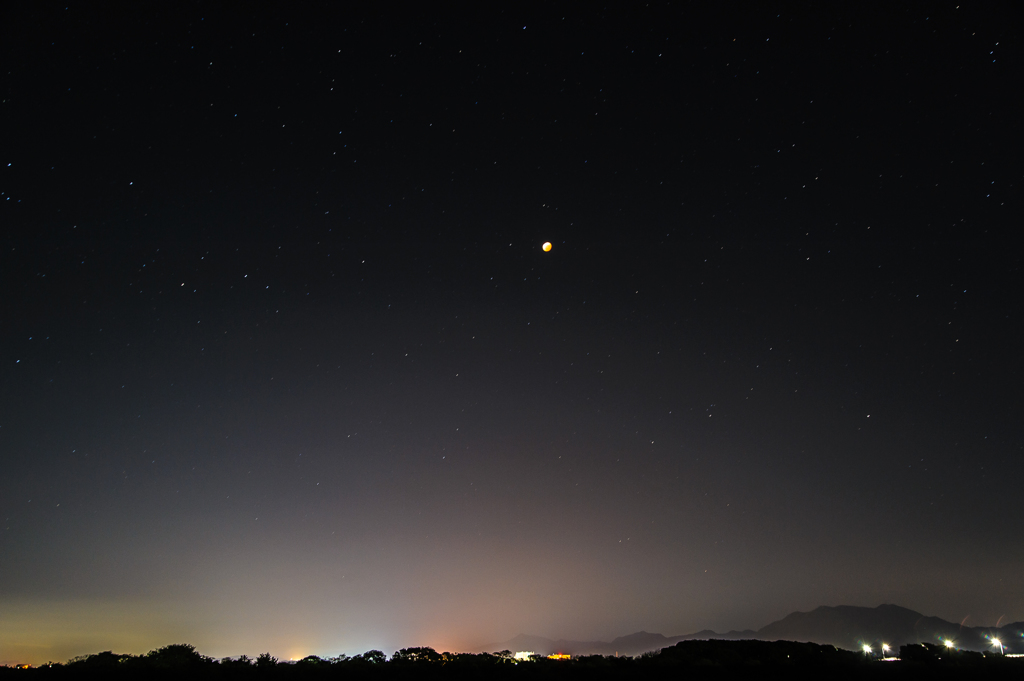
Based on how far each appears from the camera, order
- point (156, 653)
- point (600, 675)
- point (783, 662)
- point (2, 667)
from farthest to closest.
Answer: point (156, 653) → point (783, 662) → point (2, 667) → point (600, 675)

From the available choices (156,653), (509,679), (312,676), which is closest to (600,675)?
(509,679)

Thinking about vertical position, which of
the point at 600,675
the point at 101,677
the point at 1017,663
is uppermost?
the point at 101,677

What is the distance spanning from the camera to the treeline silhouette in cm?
1612

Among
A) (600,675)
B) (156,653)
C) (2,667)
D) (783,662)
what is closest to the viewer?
(600,675)

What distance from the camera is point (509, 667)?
17219mm

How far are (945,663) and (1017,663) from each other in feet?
9.58

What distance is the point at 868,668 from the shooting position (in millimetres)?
18594

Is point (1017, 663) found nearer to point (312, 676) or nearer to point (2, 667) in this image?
point (312, 676)

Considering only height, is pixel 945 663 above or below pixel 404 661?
below

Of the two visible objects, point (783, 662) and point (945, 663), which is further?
point (945, 663)

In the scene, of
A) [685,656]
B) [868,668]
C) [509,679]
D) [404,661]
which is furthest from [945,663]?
[404,661]

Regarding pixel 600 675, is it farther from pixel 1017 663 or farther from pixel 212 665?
pixel 1017 663

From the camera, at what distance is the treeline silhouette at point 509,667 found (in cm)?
1612

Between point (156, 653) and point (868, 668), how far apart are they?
79.9 ft
